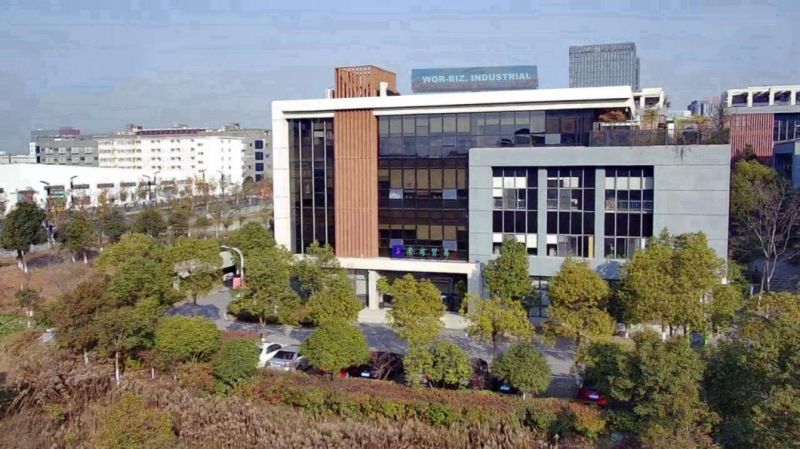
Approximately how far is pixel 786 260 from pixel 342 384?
20.4m

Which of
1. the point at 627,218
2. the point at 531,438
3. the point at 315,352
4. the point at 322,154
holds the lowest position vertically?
the point at 531,438

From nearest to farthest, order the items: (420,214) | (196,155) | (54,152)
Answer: (420,214) < (196,155) < (54,152)

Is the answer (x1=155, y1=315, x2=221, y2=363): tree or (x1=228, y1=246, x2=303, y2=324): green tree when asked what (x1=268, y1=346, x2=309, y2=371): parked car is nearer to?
(x1=155, y1=315, x2=221, y2=363): tree

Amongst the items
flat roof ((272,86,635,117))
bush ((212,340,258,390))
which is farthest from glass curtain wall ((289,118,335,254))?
bush ((212,340,258,390))

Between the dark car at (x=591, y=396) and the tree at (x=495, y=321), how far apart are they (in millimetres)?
1644

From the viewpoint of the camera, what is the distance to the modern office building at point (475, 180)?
18.1 m

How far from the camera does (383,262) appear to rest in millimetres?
21578

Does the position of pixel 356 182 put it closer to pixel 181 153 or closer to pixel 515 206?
pixel 515 206

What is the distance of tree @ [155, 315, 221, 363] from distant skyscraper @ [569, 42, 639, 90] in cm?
4286

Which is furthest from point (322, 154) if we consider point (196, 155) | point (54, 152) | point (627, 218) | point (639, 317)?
point (54, 152)

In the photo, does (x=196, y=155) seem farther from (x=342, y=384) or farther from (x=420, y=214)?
(x=342, y=384)

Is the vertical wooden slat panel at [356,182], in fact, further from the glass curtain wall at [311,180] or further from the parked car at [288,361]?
the parked car at [288,361]

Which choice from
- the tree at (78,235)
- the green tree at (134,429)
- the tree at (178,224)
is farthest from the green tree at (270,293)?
the tree at (178,224)

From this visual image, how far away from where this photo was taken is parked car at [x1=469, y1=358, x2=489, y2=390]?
13758 millimetres
